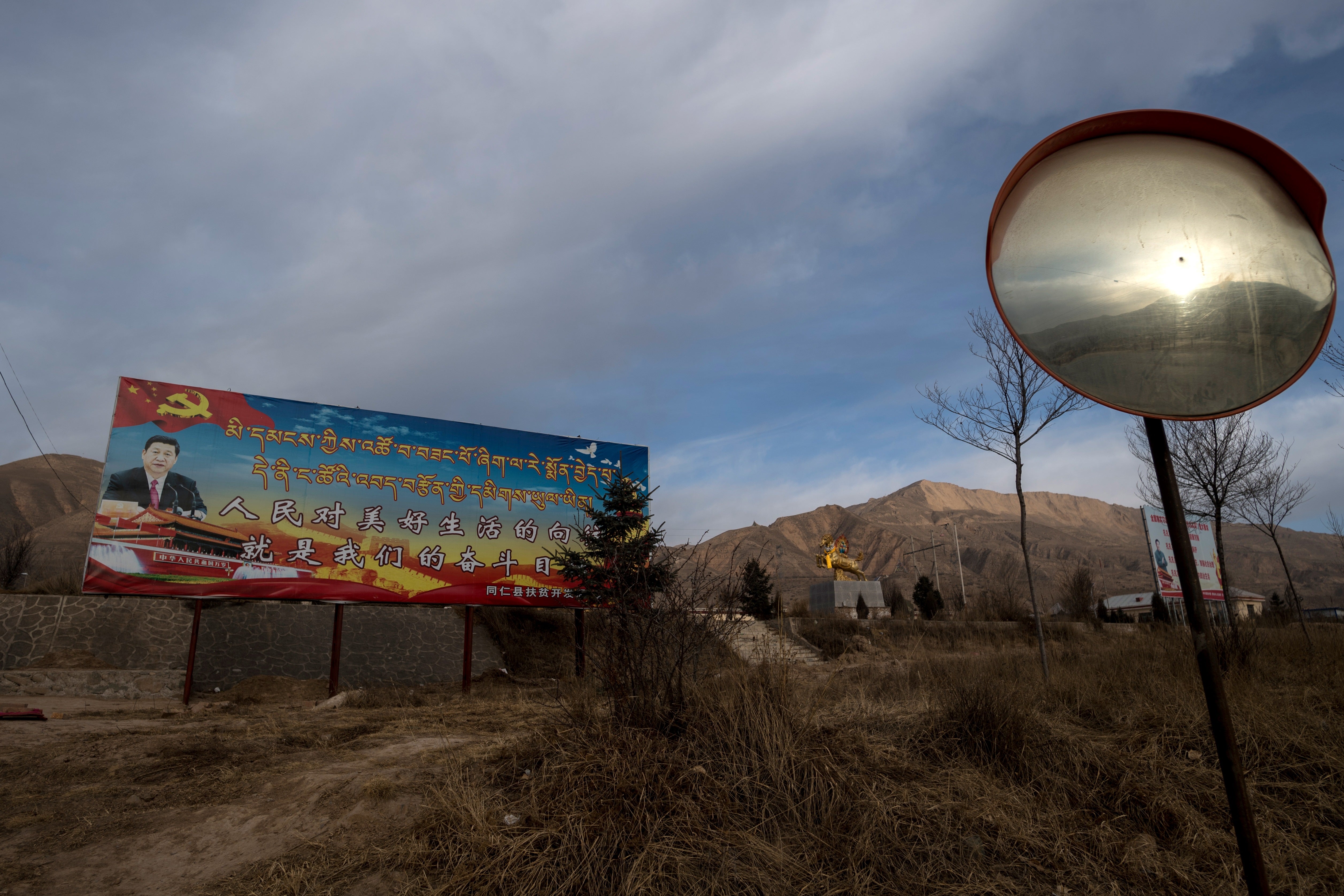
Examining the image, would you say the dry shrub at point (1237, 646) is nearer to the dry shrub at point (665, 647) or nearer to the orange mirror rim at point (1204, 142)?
the dry shrub at point (665, 647)

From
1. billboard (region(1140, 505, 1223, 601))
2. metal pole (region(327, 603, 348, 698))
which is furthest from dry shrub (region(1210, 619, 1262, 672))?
metal pole (region(327, 603, 348, 698))

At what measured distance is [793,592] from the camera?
6500cm

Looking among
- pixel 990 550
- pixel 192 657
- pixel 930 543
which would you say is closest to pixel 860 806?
pixel 192 657

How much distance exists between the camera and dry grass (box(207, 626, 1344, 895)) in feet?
12.6

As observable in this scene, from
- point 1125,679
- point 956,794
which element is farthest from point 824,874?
point 1125,679

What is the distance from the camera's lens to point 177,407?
12.9 meters

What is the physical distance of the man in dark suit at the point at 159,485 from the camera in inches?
482

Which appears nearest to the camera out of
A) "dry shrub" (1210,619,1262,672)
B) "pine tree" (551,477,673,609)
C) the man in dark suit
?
"pine tree" (551,477,673,609)

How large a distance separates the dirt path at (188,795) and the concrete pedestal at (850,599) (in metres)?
25.7

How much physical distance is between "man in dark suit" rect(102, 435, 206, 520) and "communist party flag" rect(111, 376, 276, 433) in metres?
0.38

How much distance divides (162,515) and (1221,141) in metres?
15.4

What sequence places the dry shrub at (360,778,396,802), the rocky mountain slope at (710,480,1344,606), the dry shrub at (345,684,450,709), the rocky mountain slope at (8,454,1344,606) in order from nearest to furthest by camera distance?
the dry shrub at (360,778,396,802), the dry shrub at (345,684,450,709), the rocky mountain slope at (8,454,1344,606), the rocky mountain slope at (710,480,1344,606)

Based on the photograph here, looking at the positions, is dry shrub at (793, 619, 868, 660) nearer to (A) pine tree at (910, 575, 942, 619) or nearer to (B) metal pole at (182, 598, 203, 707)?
(A) pine tree at (910, 575, 942, 619)

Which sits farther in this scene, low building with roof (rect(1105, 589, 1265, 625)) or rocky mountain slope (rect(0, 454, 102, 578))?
rocky mountain slope (rect(0, 454, 102, 578))
